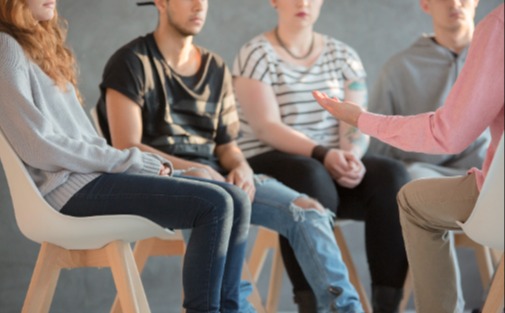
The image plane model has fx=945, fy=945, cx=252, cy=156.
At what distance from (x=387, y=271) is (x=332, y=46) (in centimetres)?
83

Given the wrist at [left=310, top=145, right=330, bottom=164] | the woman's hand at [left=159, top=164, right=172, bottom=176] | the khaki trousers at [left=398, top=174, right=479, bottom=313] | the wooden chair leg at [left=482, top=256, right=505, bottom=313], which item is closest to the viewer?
the wooden chair leg at [left=482, top=256, right=505, bottom=313]

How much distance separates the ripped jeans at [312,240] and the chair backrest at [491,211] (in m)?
0.69

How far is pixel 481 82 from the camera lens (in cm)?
168

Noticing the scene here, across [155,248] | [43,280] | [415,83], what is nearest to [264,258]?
[155,248]

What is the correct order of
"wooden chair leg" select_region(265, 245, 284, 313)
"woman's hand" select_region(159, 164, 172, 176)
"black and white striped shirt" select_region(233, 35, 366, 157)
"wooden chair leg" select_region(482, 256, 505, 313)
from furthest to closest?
"wooden chair leg" select_region(265, 245, 284, 313), "black and white striped shirt" select_region(233, 35, 366, 157), "woman's hand" select_region(159, 164, 172, 176), "wooden chair leg" select_region(482, 256, 505, 313)

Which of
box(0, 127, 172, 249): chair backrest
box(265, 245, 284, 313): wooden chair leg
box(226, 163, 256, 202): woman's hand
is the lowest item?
box(265, 245, 284, 313): wooden chair leg

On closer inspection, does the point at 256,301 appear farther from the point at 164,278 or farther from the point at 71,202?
the point at 164,278

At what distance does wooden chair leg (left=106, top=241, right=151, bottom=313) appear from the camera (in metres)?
2.21

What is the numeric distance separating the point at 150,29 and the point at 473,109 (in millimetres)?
1942

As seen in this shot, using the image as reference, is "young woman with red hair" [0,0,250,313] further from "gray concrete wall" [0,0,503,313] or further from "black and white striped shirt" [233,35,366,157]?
"gray concrete wall" [0,0,503,313]

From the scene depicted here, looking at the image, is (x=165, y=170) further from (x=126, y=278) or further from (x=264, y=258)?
(x=264, y=258)

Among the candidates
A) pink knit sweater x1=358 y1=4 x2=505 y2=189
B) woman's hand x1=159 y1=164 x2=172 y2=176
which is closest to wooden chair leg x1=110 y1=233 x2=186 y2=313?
woman's hand x1=159 y1=164 x2=172 y2=176

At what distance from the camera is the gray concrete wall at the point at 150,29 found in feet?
10.6

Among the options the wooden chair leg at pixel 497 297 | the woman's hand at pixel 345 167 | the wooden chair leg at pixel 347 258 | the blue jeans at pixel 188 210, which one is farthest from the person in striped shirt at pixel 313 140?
the wooden chair leg at pixel 497 297
